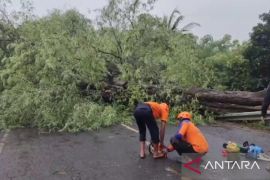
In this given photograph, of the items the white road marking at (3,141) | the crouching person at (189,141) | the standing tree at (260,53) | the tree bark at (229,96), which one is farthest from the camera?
the standing tree at (260,53)

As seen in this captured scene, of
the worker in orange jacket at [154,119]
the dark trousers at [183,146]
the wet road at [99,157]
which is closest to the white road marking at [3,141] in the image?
the wet road at [99,157]

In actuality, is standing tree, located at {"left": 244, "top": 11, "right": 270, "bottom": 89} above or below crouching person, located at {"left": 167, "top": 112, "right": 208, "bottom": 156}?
above

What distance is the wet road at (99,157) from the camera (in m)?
5.78

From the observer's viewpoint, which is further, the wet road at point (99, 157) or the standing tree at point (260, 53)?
the standing tree at point (260, 53)

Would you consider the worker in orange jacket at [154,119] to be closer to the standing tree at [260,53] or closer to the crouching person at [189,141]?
the crouching person at [189,141]

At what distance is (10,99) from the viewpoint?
11367 mm

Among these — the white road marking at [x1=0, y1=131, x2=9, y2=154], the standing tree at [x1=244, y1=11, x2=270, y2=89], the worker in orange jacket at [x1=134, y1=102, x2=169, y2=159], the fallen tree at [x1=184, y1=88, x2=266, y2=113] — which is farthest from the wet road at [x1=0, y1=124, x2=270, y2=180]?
the standing tree at [x1=244, y1=11, x2=270, y2=89]

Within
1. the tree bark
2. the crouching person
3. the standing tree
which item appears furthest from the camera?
Result: the standing tree

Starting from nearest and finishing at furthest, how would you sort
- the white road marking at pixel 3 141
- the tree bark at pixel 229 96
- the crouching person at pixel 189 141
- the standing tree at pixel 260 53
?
1. the crouching person at pixel 189 141
2. the white road marking at pixel 3 141
3. the tree bark at pixel 229 96
4. the standing tree at pixel 260 53

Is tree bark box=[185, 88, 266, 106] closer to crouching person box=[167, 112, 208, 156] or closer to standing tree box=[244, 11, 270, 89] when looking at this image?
crouching person box=[167, 112, 208, 156]

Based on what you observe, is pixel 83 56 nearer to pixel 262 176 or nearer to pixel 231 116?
pixel 231 116

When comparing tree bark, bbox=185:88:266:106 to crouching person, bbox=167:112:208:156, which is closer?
crouching person, bbox=167:112:208:156

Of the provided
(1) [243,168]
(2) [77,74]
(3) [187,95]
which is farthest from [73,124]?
(1) [243,168]

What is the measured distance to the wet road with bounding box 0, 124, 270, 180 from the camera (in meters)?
5.78
